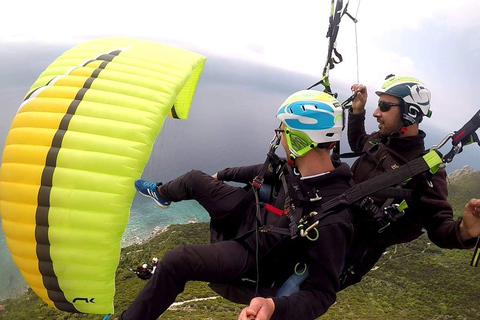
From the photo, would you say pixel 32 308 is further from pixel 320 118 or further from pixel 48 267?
pixel 320 118

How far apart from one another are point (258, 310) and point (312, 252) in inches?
23.3

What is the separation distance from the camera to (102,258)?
9.86 feet

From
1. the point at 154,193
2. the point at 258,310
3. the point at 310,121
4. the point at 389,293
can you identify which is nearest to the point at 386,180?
the point at 310,121

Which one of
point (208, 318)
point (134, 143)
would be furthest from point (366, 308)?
point (134, 143)

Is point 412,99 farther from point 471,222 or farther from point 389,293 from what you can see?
point 389,293

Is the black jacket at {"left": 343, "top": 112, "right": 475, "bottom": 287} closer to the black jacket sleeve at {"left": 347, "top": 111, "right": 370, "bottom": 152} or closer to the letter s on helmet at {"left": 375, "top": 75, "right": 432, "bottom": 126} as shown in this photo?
the letter s on helmet at {"left": 375, "top": 75, "right": 432, "bottom": 126}

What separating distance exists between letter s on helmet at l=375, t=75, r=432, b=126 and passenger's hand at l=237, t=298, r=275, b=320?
7.07 feet

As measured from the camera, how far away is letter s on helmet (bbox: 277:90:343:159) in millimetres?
2504

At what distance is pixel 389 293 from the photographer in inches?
1256

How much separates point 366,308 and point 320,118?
31477mm

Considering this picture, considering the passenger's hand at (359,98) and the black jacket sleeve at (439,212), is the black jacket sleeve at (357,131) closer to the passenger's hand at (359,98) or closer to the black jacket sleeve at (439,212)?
the passenger's hand at (359,98)

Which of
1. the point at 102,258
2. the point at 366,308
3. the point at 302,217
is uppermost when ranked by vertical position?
the point at 302,217

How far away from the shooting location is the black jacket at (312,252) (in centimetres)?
212

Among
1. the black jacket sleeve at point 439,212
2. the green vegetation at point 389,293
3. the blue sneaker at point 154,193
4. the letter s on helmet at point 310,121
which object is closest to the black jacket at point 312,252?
the letter s on helmet at point 310,121
